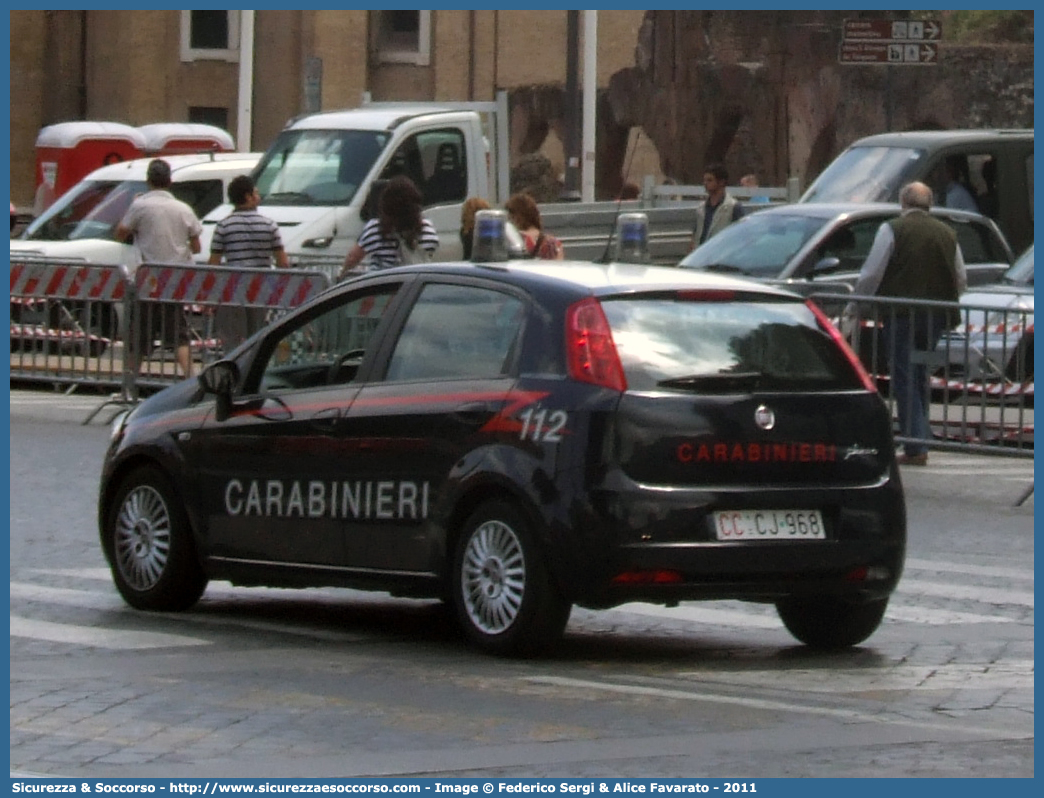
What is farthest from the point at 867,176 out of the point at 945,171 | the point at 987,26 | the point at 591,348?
the point at 987,26

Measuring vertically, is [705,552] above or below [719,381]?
below

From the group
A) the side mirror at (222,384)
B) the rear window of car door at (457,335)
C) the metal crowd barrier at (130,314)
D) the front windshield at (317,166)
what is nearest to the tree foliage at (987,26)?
the front windshield at (317,166)

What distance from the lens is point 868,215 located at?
22656 millimetres

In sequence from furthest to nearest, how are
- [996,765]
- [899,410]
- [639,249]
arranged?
[899,410], [639,249], [996,765]

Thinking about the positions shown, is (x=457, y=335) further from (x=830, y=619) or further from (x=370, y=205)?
(x=370, y=205)

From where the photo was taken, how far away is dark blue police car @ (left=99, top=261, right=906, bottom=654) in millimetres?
9664

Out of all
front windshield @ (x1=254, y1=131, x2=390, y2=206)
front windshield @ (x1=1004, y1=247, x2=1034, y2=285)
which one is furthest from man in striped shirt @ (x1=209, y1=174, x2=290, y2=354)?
front windshield @ (x1=1004, y1=247, x2=1034, y2=285)

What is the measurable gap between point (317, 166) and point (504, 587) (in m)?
17.8

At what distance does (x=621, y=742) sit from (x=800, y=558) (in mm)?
2057

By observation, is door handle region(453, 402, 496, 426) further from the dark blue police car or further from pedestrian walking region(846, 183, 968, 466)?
pedestrian walking region(846, 183, 968, 466)

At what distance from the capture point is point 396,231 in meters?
17.5

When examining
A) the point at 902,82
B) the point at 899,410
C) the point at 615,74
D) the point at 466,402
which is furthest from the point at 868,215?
the point at 615,74

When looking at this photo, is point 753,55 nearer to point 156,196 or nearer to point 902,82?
point 902,82

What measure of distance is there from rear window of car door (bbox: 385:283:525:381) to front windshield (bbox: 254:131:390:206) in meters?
16.2
